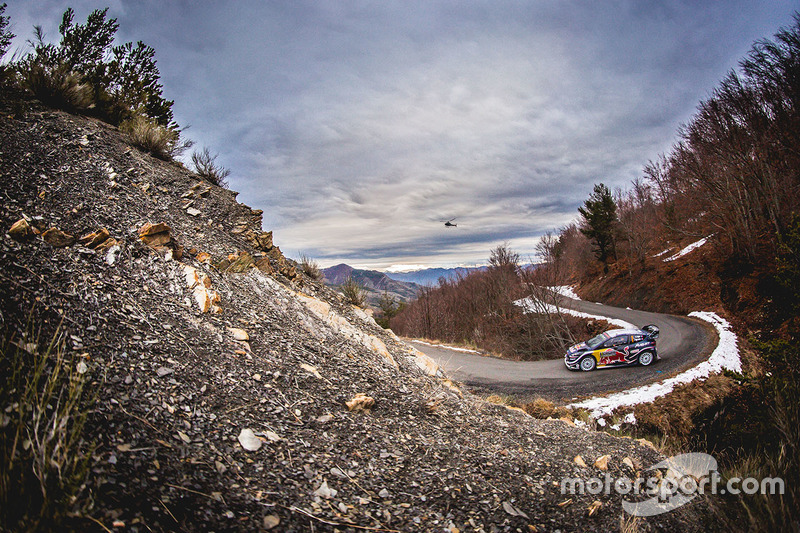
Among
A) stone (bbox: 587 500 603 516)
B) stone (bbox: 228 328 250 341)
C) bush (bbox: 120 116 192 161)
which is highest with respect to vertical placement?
bush (bbox: 120 116 192 161)

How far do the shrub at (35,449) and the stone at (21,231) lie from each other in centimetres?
189

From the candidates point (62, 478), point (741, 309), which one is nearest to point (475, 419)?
point (62, 478)

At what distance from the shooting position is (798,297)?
5.01m

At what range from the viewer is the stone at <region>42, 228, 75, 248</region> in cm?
364

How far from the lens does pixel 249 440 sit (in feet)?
8.64

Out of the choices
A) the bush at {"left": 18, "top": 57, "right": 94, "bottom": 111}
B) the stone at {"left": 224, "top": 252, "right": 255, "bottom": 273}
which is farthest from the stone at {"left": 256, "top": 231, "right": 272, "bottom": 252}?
the bush at {"left": 18, "top": 57, "right": 94, "bottom": 111}

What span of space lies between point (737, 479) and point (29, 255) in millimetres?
7695

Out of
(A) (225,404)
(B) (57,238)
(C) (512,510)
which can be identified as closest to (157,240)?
(B) (57,238)

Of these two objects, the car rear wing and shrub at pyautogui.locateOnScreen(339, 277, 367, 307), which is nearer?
shrub at pyautogui.locateOnScreen(339, 277, 367, 307)

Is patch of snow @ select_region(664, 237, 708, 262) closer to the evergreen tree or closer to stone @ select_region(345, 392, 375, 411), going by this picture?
the evergreen tree

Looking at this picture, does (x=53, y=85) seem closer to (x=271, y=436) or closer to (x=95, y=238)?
Answer: (x=95, y=238)

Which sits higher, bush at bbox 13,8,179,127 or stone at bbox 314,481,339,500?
bush at bbox 13,8,179,127

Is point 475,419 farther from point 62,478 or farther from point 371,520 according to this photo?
point 62,478

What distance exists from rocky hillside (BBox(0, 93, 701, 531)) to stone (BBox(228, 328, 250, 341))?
0.03 meters
